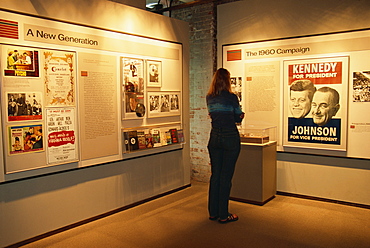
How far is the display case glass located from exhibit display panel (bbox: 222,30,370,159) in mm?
231

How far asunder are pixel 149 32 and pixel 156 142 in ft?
5.46

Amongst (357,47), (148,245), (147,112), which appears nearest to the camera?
(148,245)

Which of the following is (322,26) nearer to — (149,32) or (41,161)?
(149,32)

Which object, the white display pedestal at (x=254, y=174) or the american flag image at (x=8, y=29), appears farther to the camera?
the white display pedestal at (x=254, y=174)

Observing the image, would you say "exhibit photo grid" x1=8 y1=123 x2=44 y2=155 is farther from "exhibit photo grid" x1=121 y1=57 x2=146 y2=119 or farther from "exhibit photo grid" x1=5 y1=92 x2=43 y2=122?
"exhibit photo grid" x1=121 y1=57 x2=146 y2=119

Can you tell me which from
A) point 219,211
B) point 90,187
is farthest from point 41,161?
point 219,211

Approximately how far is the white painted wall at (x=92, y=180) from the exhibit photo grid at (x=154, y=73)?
43 cm

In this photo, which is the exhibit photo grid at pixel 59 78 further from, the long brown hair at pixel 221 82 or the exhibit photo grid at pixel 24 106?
the long brown hair at pixel 221 82

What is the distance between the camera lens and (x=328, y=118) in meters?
5.11

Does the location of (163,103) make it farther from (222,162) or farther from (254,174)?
(254,174)

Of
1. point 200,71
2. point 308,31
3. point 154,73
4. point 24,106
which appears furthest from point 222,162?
point 200,71

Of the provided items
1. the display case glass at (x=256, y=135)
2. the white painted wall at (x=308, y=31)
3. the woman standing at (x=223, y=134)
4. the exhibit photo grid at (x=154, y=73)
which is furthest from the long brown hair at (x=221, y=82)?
the white painted wall at (x=308, y=31)

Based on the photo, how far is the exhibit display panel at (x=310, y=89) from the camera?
4863mm

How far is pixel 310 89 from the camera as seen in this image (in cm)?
525
